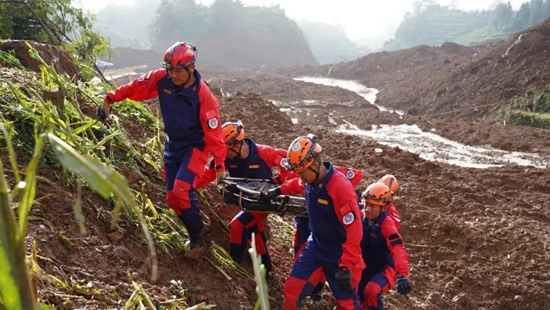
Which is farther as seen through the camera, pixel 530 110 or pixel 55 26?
pixel 530 110

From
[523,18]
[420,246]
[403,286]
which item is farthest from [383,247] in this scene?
[523,18]

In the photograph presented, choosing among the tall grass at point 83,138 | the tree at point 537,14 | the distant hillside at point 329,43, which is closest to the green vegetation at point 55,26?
the tall grass at point 83,138

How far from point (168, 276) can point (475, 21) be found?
8321 centimetres

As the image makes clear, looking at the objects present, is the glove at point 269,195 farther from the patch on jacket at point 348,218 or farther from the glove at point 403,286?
the glove at point 403,286

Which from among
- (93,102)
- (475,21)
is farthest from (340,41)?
(93,102)

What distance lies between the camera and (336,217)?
381 centimetres

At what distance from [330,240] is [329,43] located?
102 m

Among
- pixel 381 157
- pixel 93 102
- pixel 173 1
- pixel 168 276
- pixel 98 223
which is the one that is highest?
pixel 173 1

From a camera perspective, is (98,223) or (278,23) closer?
(98,223)

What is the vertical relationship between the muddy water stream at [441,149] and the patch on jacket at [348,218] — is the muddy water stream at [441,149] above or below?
below

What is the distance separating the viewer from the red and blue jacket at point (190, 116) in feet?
13.1

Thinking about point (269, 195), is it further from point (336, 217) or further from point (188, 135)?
point (188, 135)

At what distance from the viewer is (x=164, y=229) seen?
4.01 m

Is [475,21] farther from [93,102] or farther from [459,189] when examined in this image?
[93,102]
